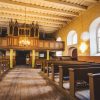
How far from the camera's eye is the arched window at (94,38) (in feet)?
33.0

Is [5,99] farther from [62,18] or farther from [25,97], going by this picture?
[62,18]

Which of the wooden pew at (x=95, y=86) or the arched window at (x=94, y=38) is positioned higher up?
the arched window at (x=94, y=38)

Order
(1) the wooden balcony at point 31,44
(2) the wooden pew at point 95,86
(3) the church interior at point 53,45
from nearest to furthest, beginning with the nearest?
(2) the wooden pew at point 95,86, (3) the church interior at point 53,45, (1) the wooden balcony at point 31,44

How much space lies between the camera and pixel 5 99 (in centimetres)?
374

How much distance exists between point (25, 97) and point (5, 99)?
1.75 ft

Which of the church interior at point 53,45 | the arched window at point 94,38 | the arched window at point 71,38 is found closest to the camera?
the church interior at point 53,45

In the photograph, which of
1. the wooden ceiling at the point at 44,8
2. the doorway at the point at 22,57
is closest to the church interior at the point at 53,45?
the wooden ceiling at the point at 44,8

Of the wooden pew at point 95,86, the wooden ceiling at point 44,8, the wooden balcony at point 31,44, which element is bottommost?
the wooden pew at point 95,86

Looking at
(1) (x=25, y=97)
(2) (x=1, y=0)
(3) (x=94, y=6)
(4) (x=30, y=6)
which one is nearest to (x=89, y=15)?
(3) (x=94, y=6)

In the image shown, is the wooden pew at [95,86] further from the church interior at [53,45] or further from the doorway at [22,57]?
the doorway at [22,57]

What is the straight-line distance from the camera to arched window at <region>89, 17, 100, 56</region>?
33.0 feet

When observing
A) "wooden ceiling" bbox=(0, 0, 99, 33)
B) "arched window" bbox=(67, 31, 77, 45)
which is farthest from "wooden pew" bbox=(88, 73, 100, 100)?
"arched window" bbox=(67, 31, 77, 45)

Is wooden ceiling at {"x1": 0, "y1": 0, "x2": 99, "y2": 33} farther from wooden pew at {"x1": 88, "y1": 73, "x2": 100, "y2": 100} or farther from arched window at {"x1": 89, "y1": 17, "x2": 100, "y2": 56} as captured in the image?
wooden pew at {"x1": 88, "y1": 73, "x2": 100, "y2": 100}

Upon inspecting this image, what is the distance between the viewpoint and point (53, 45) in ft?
49.3
